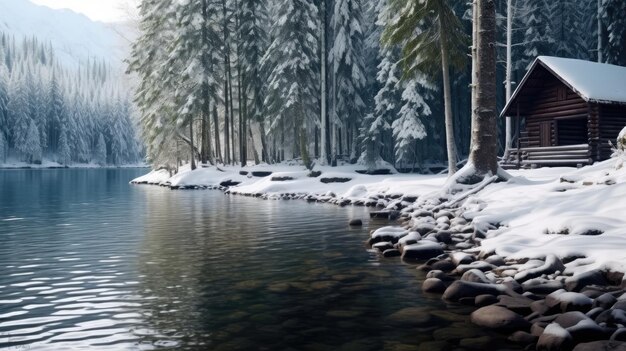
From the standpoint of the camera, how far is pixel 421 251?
10.6 m

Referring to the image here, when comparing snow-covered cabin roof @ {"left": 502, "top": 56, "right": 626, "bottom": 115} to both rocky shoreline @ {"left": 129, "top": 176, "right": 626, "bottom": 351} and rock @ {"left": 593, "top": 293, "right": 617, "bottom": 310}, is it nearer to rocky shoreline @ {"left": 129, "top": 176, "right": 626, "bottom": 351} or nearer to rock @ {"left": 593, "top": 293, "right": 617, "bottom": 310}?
rocky shoreline @ {"left": 129, "top": 176, "right": 626, "bottom": 351}

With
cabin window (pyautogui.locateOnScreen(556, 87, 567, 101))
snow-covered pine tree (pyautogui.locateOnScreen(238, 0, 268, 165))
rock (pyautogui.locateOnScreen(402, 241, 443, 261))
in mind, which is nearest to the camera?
rock (pyautogui.locateOnScreen(402, 241, 443, 261))

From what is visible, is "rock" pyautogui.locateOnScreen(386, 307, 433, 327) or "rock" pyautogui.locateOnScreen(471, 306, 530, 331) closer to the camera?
"rock" pyautogui.locateOnScreen(471, 306, 530, 331)

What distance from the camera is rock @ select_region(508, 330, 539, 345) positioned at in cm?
589

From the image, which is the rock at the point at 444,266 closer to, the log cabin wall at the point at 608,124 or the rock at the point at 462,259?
the rock at the point at 462,259

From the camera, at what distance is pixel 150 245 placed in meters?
13.1

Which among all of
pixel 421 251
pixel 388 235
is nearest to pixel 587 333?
pixel 421 251

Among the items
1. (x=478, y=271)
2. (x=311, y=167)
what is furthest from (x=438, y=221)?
(x=311, y=167)

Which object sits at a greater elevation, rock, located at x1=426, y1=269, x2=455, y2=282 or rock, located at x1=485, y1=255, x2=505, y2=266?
rock, located at x1=485, y1=255, x2=505, y2=266

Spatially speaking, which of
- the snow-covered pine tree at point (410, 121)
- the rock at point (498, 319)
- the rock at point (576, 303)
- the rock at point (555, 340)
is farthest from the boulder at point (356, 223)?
the snow-covered pine tree at point (410, 121)

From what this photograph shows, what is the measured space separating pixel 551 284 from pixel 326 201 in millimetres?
19003

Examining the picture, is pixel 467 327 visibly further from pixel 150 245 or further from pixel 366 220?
pixel 366 220

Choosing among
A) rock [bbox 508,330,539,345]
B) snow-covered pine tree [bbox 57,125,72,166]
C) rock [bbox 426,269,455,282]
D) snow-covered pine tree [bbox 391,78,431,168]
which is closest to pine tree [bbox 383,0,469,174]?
snow-covered pine tree [bbox 391,78,431,168]

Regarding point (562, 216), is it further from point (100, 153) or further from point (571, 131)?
point (100, 153)
